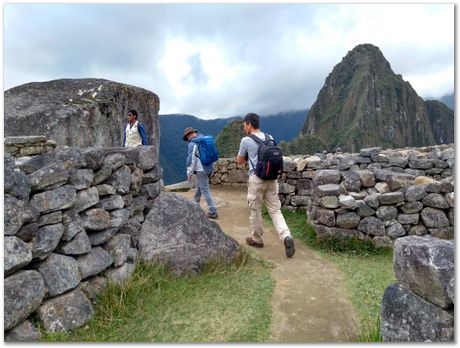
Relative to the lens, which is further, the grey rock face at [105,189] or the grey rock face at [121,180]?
the grey rock face at [121,180]

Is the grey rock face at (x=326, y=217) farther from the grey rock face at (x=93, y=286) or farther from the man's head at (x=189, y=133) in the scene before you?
the grey rock face at (x=93, y=286)

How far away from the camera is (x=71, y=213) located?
391cm

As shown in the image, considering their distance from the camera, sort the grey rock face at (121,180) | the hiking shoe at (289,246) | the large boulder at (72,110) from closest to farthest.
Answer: the grey rock face at (121,180)
the large boulder at (72,110)
the hiking shoe at (289,246)

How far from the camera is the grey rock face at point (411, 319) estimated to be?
8.61ft

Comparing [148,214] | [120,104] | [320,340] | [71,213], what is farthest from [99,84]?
[320,340]

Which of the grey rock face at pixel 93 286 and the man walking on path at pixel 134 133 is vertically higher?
the man walking on path at pixel 134 133

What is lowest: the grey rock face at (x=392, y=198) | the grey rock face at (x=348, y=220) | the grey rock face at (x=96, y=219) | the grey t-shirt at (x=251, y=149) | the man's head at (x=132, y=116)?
the grey rock face at (x=348, y=220)

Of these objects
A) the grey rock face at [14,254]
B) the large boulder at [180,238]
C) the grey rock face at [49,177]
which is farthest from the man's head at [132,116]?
the grey rock face at [14,254]

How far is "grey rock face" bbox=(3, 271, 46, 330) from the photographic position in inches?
123

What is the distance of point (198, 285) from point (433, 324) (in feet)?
9.22

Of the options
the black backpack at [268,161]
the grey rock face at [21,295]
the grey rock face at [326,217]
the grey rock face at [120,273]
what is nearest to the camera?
the grey rock face at [21,295]

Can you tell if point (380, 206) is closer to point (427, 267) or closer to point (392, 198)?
point (392, 198)

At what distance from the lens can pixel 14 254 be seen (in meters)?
3.18

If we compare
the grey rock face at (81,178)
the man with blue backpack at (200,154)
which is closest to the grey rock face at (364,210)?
the man with blue backpack at (200,154)
